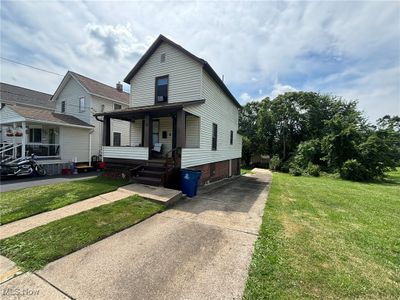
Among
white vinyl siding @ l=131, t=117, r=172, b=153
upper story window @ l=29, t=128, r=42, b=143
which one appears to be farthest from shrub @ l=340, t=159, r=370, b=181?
upper story window @ l=29, t=128, r=42, b=143

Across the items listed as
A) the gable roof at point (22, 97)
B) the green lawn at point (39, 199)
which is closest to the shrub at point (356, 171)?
the green lawn at point (39, 199)

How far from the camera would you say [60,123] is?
13.9 meters

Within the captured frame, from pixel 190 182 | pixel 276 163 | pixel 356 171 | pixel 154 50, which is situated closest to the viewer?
pixel 190 182

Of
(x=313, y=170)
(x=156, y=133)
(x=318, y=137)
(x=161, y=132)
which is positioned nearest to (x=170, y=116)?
(x=161, y=132)

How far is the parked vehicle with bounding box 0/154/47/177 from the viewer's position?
10602mm

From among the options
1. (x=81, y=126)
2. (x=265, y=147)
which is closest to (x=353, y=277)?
(x=81, y=126)

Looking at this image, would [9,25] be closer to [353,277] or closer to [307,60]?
[353,277]

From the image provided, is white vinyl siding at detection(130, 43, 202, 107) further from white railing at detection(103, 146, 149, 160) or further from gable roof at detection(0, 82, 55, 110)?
gable roof at detection(0, 82, 55, 110)

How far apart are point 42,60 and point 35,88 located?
10.7 meters

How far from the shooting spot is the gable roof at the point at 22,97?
18844mm

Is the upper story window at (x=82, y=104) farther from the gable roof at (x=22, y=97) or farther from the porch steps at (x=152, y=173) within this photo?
the porch steps at (x=152, y=173)

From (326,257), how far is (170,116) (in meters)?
9.21

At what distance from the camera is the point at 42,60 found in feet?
49.0

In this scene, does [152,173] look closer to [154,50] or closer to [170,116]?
[170,116]
